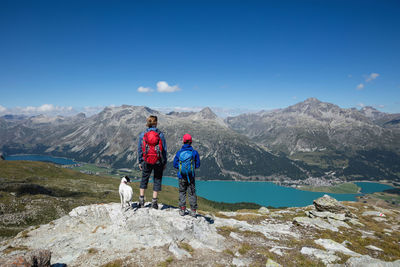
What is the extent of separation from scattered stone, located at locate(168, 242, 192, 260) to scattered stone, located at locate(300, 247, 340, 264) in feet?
26.8

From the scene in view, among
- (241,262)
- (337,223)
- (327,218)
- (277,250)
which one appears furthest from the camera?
(327,218)

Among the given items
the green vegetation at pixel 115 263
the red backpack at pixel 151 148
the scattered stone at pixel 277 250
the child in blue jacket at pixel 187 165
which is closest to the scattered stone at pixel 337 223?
the scattered stone at pixel 277 250

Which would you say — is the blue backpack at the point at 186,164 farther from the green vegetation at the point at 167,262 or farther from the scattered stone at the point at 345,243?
the scattered stone at the point at 345,243

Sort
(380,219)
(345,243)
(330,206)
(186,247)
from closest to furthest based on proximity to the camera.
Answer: (186,247) → (345,243) → (330,206) → (380,219)


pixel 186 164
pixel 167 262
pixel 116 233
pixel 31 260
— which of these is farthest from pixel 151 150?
pixel 31 260

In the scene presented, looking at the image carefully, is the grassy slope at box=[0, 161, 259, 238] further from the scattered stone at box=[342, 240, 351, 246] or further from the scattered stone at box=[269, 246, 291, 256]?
the scattered stone at box=[342, 240, 351, 246]

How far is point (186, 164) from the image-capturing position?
14.5 metres

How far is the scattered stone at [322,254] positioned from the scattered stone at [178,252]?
818cm

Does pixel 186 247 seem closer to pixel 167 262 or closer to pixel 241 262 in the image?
pixel 167 262

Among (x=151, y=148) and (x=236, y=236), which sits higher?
(x=151, y=148)

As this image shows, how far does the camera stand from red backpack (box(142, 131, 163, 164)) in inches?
545

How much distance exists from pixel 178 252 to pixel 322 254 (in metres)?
9.66

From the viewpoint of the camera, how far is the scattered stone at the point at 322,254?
12.2m

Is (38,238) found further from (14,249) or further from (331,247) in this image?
(331,247)
